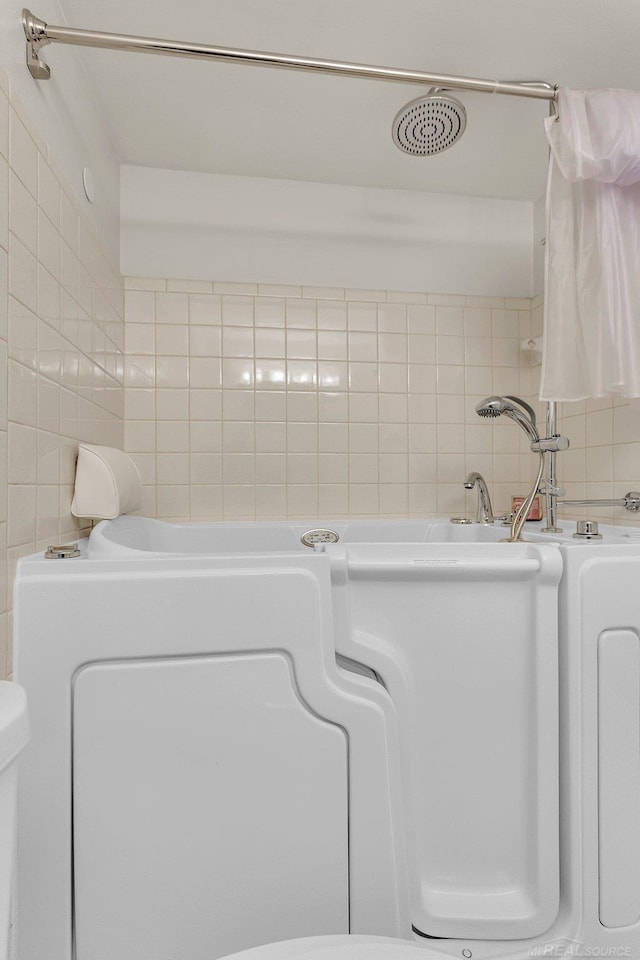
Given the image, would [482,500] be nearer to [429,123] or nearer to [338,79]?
[429,123]

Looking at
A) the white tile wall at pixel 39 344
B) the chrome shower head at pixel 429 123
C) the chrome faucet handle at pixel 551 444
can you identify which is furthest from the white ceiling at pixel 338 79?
the chrome faucet handle at pixel 551 444

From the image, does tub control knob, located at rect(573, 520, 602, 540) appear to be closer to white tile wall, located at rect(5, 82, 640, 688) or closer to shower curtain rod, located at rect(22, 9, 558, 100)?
white tile wall, located at rect(5, 82, 640, 688)

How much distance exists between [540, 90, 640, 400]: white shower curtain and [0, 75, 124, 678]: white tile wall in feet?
3.83

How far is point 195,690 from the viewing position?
34.1 inches

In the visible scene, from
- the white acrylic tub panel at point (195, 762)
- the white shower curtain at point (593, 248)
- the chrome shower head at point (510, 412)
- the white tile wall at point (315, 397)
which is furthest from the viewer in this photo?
the white tile wall at point (315, 397)

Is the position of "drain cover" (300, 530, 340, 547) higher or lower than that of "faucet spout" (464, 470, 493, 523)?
lower

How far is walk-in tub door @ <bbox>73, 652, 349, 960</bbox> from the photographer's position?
0.83 meters

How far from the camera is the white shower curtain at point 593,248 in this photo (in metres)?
1.18

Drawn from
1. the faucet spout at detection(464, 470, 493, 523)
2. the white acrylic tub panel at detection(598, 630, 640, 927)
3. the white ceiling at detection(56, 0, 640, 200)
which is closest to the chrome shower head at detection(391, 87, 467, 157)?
the white ceiling at detection(56, 0, 640, 200)

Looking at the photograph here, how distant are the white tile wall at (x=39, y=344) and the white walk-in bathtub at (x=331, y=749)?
139 mm

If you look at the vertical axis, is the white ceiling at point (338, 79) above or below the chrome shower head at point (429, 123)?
above

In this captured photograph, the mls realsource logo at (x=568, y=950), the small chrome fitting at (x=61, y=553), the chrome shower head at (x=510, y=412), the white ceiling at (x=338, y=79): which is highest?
the white ceiling at (x=338, y=79)

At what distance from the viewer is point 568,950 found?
0.95 meters

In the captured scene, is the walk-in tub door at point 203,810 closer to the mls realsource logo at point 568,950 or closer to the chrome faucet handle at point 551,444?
the mls realsource logo at point 568,950
